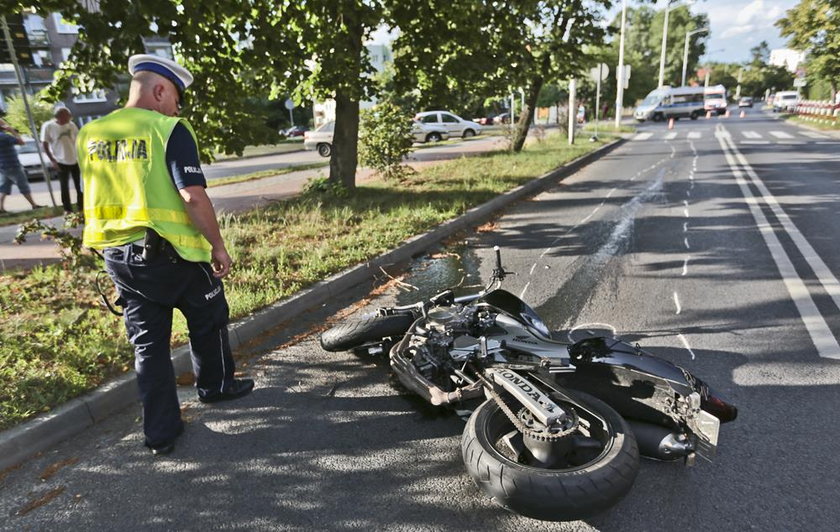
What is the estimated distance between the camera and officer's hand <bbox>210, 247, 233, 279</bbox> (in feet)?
9.55

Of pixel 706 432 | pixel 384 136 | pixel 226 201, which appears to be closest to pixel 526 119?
pixel 384 136

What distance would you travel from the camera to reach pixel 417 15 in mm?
8305

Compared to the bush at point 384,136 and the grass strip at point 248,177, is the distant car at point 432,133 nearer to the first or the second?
the grass strip at point 248,177

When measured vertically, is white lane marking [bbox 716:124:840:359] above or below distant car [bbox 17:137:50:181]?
below

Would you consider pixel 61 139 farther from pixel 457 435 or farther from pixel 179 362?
pixel 457 435

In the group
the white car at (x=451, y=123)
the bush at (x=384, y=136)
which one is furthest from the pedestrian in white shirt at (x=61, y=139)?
the white car at (x=451, y=123)

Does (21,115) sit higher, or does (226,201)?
(21,115)

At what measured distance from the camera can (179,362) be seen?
3.71m

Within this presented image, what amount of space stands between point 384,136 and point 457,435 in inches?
374

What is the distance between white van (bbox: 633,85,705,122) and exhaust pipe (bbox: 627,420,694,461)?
138 ft

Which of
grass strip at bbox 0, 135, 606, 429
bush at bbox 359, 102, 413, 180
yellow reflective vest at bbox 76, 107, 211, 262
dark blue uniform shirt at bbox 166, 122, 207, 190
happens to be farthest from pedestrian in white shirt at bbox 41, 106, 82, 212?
dark blue uniform shirt at bbox 166, 122, 207, 190

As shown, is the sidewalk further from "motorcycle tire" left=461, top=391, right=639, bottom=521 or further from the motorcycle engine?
"motorcycle tire" left=461, top=391, right=639, bottom=521

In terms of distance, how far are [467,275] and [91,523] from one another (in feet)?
13.7

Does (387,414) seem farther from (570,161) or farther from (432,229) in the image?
(570,161)
